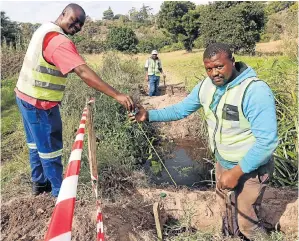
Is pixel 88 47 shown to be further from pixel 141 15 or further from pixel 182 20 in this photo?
pixel 141 15

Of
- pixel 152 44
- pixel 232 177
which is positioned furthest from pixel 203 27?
pixel 232 177

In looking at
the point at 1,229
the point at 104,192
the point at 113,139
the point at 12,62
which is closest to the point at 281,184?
the point at 104,192

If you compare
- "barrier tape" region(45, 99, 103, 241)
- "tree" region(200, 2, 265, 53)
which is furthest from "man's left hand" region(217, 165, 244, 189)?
"tree" region(200, 2, 265, 53)

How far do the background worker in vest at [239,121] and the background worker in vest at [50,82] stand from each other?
67 cm

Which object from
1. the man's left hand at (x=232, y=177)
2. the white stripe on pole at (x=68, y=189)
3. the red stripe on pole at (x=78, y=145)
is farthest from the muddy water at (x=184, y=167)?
the white stripe on pole at (x=68, y=189)

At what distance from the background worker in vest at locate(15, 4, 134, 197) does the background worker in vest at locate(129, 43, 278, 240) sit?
26.5 inches

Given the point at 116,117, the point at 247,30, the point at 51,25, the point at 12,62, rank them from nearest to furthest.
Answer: the point at 51,25, the point at 116,117, the point at 12,62, the point at 247,30

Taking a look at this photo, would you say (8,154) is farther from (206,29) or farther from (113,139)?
(206,29)

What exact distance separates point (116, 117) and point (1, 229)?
137 inches

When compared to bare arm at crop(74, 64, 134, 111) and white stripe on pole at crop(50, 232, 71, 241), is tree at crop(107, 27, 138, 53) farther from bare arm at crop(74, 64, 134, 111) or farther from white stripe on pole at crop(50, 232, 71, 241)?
white stripe on pole at crop(50, 232, 71, 241)

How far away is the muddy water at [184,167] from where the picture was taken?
19.2 feet

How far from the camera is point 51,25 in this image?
9.66 feet

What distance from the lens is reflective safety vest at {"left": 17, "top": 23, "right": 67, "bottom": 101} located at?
9.77 feet

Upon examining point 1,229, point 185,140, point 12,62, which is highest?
point 12,62
